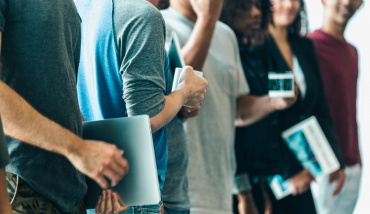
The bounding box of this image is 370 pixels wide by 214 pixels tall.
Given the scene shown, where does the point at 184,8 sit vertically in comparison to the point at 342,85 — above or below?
above

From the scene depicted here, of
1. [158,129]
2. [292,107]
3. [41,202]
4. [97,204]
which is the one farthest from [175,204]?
[292,107]

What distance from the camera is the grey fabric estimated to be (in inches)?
73.7

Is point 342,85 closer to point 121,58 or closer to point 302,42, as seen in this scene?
point 302,42

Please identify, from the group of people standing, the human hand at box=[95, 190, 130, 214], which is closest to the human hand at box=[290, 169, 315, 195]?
the group of people standing

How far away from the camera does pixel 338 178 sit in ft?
10.8

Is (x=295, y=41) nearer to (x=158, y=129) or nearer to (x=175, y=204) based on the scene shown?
(x=175, y=204)

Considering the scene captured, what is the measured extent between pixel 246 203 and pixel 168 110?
5.32 feet

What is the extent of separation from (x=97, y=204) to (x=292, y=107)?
6.86 ft

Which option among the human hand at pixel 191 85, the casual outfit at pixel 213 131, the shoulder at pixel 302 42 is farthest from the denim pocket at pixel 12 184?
the shoulder at pixel 302 42

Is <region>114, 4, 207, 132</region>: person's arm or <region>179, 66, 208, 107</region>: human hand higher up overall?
<region>114, 4, 207, 132</region>: person's arm

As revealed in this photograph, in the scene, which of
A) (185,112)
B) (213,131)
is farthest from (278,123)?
(185,112)

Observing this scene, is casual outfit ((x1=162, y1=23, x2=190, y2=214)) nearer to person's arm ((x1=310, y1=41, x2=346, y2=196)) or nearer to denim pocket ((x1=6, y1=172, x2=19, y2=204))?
denim pocket ((x1=6, y1=172, x2=19, y2=204))

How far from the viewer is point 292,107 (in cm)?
313

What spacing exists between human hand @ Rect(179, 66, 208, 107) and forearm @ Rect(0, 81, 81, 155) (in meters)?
0.55
